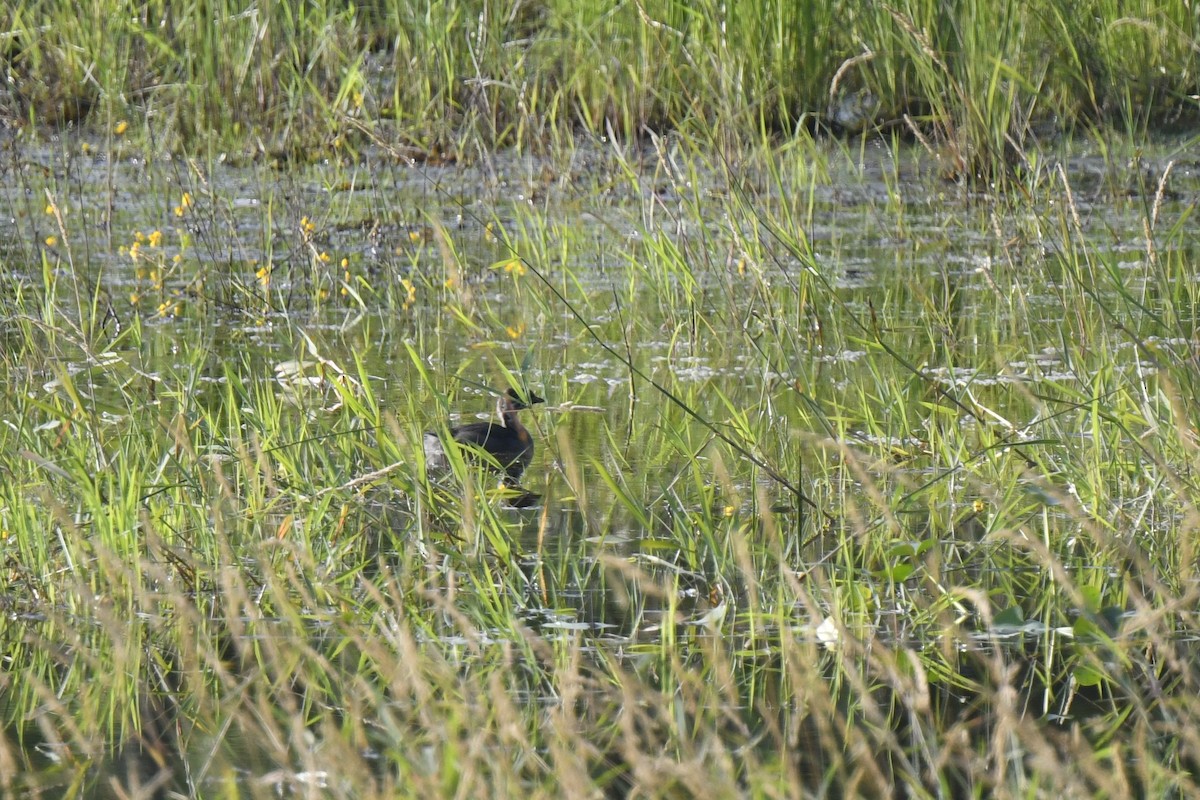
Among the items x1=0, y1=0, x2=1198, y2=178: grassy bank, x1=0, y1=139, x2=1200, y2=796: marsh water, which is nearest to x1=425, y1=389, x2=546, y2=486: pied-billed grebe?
x1=0, y1=139, x2=1200, y2=796: marsh water

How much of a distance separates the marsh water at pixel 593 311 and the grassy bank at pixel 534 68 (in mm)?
A: 278

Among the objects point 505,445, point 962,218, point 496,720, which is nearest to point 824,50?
point 962,218

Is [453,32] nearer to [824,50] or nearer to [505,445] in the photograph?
[824,50]

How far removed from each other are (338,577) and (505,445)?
42.2 inches

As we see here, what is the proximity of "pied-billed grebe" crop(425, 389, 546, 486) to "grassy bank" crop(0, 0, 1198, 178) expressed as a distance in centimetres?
358

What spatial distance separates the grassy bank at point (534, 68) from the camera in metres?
8.47

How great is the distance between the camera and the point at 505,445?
4.51 metres

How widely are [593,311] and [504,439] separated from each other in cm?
168

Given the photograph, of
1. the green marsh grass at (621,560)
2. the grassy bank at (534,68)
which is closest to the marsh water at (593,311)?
the green marsh grass at (621,560)

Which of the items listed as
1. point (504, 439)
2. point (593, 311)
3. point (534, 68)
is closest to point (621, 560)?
point (504, 439)

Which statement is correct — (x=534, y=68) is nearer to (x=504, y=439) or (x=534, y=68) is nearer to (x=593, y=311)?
(x=593, y=311)

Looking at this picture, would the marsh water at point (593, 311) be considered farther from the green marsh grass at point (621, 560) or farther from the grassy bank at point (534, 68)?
the grassy bank at point (534, 68)

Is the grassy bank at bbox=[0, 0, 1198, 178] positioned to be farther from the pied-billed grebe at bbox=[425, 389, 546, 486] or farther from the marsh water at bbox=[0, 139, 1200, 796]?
the pied-billed grebe at bbox=[425, 389, 546, 486]

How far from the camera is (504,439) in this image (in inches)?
178
